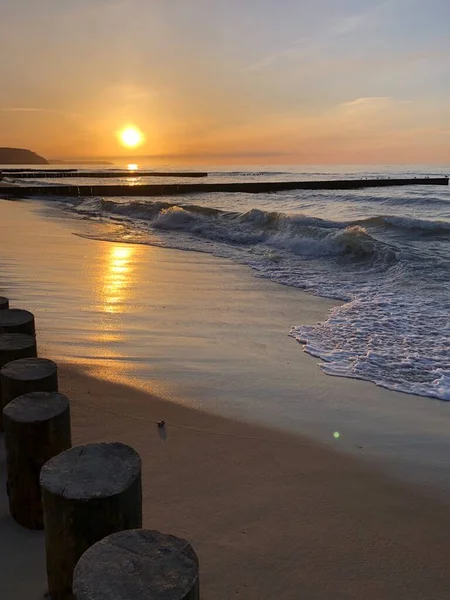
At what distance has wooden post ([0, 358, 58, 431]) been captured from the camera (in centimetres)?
276

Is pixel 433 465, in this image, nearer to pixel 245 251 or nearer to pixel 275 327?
pixel 275 327

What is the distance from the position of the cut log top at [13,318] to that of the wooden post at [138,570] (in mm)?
2462

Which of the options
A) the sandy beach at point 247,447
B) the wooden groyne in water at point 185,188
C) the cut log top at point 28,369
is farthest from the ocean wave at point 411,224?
the wooden groyne in water at point 185,188

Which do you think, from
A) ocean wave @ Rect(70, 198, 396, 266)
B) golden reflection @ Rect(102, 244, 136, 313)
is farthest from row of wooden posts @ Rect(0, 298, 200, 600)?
ocean wave @ Rect(70, 198, 396, 266)

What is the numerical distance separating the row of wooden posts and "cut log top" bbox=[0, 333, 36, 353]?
0.28m

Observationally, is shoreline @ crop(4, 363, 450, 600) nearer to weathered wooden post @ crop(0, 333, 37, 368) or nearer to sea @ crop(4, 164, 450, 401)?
weathered wooden post @ crop(0, 333, 37, 368)

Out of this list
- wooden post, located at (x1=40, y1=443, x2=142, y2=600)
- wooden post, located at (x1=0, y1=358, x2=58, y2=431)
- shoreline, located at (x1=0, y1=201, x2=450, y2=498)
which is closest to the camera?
wooden post, located at (x1=40, y1=443, x2=142, y2=600)

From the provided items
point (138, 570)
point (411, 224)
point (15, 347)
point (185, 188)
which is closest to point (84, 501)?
point (138, 570)

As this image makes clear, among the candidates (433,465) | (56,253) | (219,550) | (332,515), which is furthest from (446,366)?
(56,253)

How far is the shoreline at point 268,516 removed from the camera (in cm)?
227

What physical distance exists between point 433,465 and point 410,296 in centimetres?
539

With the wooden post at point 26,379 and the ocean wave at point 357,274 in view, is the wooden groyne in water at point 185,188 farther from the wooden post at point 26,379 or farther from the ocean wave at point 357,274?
the wooden post at point 26,379

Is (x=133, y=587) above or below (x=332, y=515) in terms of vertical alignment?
above

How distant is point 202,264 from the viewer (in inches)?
424
